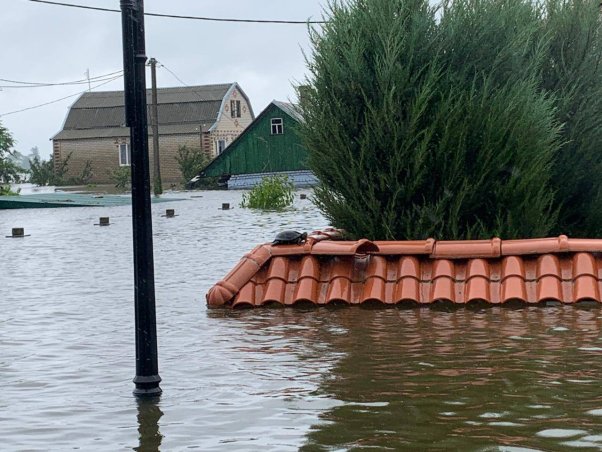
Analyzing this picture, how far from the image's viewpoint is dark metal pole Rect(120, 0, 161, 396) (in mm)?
6531

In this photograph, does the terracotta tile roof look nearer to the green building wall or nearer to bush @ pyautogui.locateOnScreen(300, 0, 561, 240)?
bush @ pyautogui.locateOnScreen(300, 0, 561, 240)

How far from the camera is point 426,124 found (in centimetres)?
1155

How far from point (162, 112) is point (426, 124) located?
63416mm

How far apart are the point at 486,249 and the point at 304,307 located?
2.02m

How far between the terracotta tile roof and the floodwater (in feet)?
0.74

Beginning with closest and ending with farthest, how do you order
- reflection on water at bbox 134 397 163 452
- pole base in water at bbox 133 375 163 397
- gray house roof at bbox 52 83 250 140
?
reflection on water at bbox 134 397 163 452 → pole base in water at bbox 133 375 163 397 → gray house roof at bbox 52 83 250 140

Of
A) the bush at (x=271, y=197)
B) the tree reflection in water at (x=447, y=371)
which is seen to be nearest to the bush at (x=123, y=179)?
the bush at (x=271, y=197)

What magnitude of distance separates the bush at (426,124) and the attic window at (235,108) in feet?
209

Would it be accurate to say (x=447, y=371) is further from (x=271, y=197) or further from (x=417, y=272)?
(x=271, y=197)

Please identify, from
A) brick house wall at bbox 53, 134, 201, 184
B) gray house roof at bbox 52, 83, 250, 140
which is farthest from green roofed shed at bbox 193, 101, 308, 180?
brick house wall at bbox 53, 134, 201, 184

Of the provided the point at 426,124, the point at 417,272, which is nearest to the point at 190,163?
the point at 426,124

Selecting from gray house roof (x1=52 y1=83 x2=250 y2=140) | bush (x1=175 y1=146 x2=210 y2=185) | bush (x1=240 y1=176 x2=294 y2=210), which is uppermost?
gray house roof (x1=52 y1=83 x2=250 y2=140)

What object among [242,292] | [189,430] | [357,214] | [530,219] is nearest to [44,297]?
[242,292]

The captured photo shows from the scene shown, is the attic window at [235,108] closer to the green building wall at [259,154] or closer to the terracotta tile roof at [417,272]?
the green building wall at [259,154]
